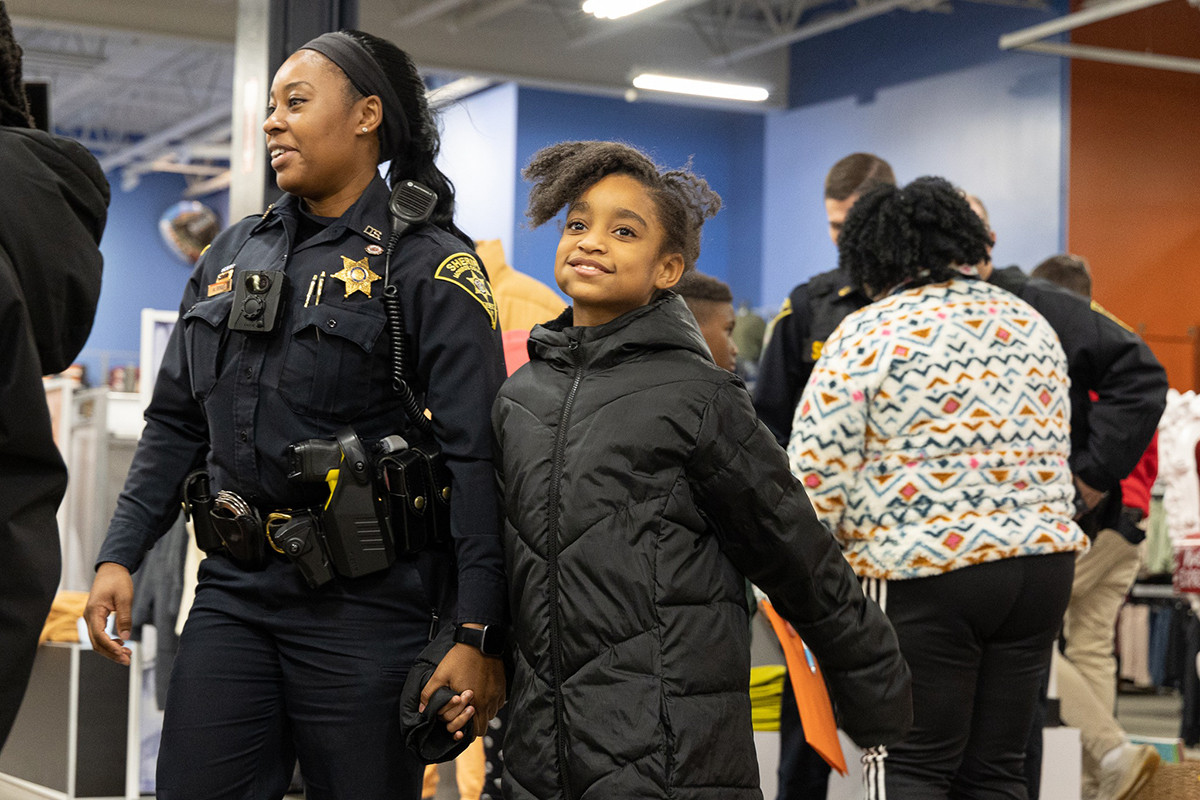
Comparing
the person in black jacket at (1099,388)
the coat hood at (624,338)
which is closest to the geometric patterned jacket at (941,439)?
the coat hood at (624,338)

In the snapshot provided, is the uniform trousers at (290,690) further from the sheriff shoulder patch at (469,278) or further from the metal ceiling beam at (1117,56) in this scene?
the metal ceiling beam at (1117,56)

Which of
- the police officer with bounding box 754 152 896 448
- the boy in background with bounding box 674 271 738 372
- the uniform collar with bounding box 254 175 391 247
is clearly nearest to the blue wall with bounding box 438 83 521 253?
the boy in background with bounding box 674 271 738 372

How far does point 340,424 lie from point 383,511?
0.16 meters

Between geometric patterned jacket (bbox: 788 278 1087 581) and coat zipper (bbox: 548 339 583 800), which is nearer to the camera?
coat zipper (bbox: 548 339 583 800)

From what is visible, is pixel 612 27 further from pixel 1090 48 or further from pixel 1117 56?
pixel 1117 56

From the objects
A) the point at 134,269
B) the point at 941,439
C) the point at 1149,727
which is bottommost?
the point at 1149,727

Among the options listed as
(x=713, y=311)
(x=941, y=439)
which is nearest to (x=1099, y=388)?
(x=713, y=311)

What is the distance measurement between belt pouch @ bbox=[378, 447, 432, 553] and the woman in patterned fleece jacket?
3.16 feet

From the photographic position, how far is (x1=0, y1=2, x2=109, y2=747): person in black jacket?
1.42 meters

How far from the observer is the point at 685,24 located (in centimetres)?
1477

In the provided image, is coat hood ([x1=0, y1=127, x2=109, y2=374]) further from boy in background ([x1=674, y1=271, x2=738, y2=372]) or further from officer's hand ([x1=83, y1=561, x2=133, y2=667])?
boy in background ([x1=674, y1=271, x2=738, y2=372])

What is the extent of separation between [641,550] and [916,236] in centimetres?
127

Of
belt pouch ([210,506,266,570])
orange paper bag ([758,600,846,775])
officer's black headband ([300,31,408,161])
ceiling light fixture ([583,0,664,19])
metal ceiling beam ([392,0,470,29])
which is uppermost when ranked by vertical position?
metal ceiling beam ([392,0,470,29])

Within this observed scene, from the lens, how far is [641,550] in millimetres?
1886
